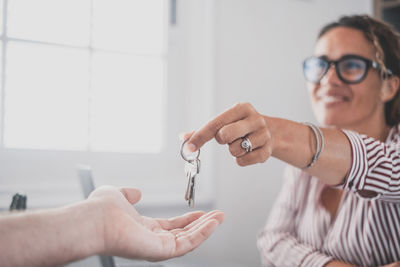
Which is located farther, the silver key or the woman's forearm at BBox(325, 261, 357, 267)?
the woman's forearm at BBox(325, 261, 357, 267)

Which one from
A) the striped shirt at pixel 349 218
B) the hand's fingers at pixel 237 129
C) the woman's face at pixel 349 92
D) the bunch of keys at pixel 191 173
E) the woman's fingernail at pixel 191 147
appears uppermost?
the woman's face at pixel 349 92

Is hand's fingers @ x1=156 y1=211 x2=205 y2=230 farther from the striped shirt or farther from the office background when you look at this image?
the office background

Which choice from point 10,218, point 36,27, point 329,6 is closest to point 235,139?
point 10,218

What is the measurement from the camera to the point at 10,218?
56 cm

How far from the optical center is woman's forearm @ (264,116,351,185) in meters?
0.82

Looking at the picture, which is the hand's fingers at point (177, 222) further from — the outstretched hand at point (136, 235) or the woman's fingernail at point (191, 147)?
the woman's fingernail at point (191, 147)

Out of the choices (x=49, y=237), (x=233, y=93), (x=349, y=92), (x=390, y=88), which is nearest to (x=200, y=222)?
(x=49, y=237)

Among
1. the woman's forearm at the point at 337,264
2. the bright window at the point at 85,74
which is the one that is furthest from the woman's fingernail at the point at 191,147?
the bright window at the point at 85,74

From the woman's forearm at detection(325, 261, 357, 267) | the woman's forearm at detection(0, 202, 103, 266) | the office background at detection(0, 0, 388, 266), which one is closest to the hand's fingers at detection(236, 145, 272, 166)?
the woman's forearm at detection(0, 202, 103, 266)

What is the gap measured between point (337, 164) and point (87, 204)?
58cm

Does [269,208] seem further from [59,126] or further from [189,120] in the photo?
[59,126]

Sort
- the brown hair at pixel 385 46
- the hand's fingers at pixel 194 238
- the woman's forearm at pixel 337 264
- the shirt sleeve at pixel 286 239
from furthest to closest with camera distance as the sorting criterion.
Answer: the brown hair at pixel 385 46
the shirt sleeve at pixel 286 239
the woman's forearm at pixel 337 264
the hand's fingers at pixel 194 238

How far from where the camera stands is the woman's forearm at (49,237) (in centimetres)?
52

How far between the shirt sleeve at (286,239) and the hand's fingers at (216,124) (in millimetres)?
574
